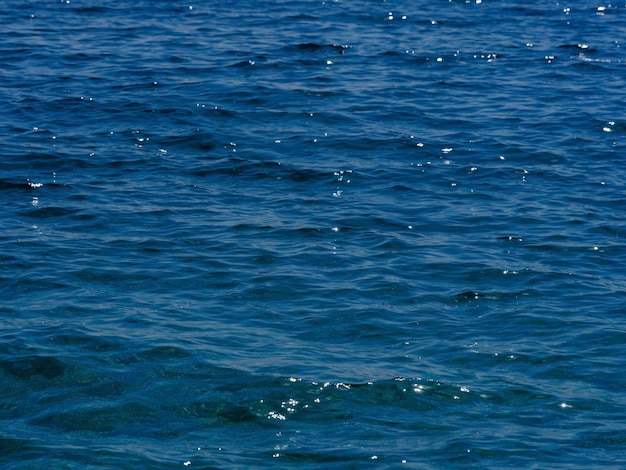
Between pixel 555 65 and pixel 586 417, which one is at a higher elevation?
pixel 555 65

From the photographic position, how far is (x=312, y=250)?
19688 millimetres

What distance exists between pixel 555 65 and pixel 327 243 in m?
15.0

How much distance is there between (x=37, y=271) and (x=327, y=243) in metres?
5.33

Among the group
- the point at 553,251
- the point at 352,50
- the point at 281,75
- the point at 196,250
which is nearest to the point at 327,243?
the point at 196,250

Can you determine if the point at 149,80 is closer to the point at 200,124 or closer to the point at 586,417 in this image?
the point at 200,124

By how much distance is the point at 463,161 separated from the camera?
2430 cm

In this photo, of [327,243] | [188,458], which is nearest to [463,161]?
[327,243]

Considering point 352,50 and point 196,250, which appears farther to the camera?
point 352,50

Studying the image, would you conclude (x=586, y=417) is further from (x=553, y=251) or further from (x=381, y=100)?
(x=381, y=100)

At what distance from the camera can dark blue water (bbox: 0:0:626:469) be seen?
46.1 ft

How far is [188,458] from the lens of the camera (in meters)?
13.1

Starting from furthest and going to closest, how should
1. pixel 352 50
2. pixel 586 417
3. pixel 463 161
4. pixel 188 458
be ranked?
pixel 352 50 < pixel 463 161 < pixel 586 417 < pixel 188 458

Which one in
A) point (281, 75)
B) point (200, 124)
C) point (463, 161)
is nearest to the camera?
point (463, 161)

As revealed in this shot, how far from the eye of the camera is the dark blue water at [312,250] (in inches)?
553
